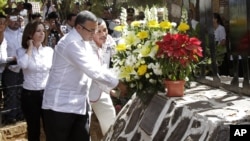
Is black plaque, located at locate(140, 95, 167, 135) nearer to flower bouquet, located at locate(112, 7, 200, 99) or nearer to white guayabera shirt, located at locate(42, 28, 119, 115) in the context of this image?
flower bouquet, located at locate(112, 7, 200, 99)

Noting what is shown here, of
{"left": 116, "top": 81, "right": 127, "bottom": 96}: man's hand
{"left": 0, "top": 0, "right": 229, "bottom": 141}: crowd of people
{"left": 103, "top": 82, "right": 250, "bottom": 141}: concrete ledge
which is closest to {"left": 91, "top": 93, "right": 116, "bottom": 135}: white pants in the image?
{"left": 0, "top": 0, "right": 229, "bottom": 141}: crowd of people

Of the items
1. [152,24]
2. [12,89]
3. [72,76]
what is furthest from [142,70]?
[12,89]

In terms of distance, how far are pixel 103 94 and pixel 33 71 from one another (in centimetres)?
102

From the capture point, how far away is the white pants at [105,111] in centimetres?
557

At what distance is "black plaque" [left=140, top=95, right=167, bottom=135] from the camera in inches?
159

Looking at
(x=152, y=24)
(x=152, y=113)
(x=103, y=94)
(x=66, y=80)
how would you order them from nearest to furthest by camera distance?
(x=152, y=113) < (x=152, y=24) < (x=66, y=80) < (x=103, y=94)

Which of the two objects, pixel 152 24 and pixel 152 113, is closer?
pixel 152 113

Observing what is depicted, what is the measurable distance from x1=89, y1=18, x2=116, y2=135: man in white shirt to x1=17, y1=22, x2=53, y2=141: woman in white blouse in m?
0.80

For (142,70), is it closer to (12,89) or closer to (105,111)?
(105,111)

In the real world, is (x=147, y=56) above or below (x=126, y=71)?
above

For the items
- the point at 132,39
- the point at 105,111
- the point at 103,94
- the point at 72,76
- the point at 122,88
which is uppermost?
the point at 132,39

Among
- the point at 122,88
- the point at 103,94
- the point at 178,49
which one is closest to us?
the point at 178,49

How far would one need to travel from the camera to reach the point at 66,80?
460 cm

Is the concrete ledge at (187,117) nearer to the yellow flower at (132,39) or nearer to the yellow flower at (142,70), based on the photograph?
the yellow flower at (142,70)
